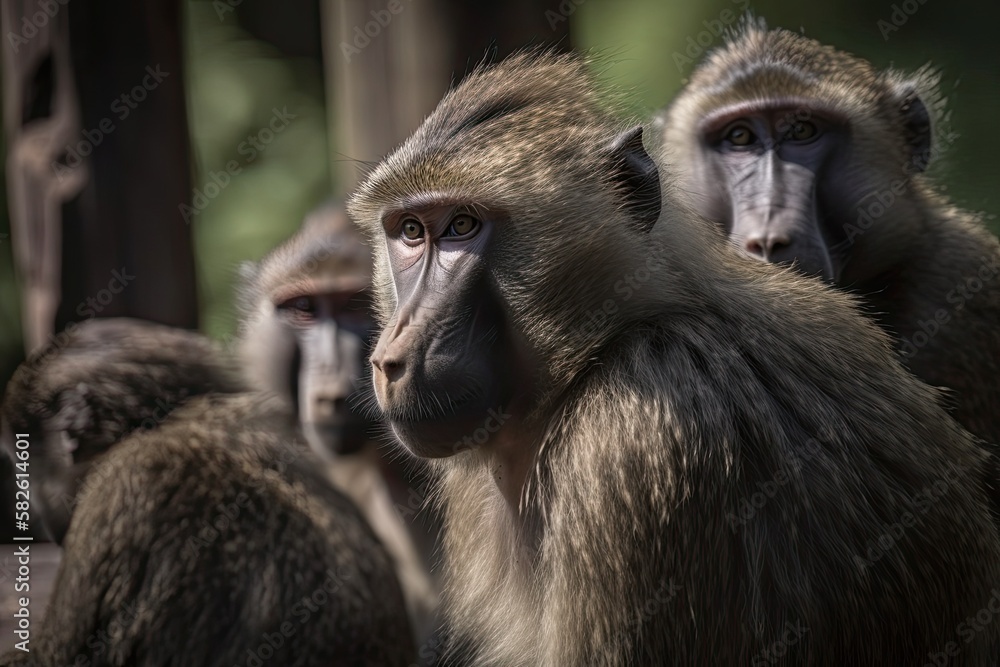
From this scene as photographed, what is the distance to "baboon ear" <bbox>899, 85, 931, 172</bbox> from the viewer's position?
3779 mm

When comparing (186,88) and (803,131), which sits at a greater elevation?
(186,88)

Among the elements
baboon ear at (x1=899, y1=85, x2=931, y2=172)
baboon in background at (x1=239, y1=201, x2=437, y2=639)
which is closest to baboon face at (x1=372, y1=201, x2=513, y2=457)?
baboon in background at (x1=239, y1=201, x2=437, y2=639)

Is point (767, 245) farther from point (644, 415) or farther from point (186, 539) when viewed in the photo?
point (186, 539)

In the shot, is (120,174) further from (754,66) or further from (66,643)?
(754,66)

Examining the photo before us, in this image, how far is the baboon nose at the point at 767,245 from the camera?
128 inches

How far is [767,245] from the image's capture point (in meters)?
3.26

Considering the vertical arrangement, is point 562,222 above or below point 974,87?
below

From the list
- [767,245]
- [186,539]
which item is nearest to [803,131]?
[767,245]

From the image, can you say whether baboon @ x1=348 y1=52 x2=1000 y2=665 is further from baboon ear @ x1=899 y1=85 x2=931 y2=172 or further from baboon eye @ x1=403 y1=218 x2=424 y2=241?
baboon ear @ x1=899 y1=85 x2=931 y2=172

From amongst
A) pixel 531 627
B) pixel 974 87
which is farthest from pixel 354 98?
pixel 974 87

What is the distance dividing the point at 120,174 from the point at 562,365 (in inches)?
131

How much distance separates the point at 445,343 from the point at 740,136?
1.86m

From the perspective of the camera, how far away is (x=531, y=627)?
2.56 meters

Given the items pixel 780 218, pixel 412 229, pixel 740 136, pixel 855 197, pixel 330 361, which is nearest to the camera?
pixel 412 229
